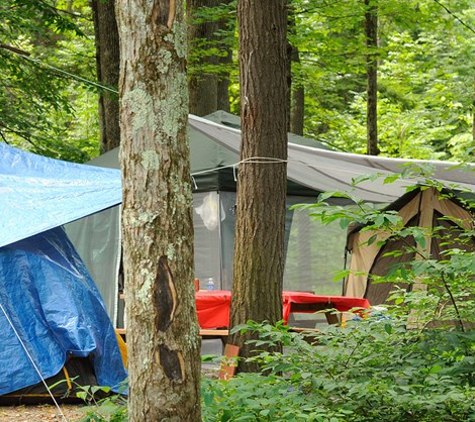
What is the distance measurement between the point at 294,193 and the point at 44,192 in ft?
11.0

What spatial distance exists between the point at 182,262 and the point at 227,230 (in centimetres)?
576

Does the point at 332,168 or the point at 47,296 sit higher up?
the point at 332,168

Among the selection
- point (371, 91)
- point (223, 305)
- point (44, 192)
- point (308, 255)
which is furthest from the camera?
point (371, 91)

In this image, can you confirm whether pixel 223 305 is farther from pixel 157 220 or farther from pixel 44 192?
pixel 157 220

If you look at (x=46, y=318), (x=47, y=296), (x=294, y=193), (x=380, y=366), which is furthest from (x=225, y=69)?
(x=380, y=366)

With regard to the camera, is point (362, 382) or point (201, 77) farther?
point (201, 77)

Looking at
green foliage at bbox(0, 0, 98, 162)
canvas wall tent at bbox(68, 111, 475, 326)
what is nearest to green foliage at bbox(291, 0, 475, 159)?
canvas wall tent at bbox(68, 111, 475, 326)

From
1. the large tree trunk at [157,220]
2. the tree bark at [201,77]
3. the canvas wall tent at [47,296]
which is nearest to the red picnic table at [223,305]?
the canvas wall tent at [47,296]

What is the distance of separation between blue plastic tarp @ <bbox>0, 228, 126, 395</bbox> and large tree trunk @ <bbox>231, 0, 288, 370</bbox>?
132 centimetres

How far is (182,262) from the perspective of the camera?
3.20m

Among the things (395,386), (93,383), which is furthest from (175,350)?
(93,383)

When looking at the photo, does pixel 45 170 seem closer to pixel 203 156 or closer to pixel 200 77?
pixel 203 156

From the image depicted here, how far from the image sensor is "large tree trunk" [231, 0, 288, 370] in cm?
591

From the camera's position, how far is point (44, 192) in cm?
693
